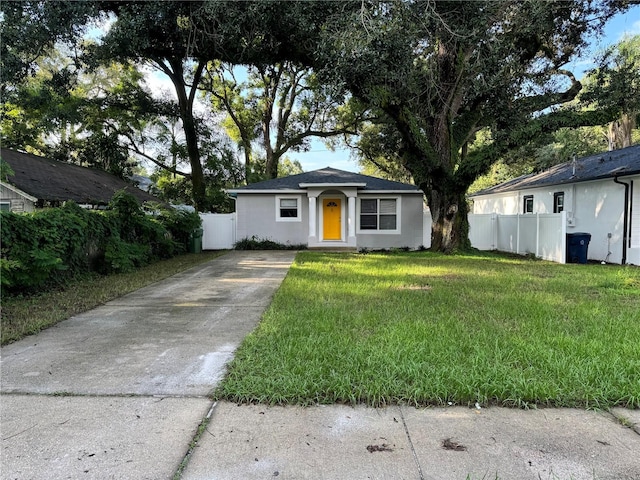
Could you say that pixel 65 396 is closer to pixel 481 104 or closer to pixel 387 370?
pixel 387 370

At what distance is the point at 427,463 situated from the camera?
2078mm

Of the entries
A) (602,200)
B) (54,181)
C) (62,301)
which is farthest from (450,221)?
(54,181)

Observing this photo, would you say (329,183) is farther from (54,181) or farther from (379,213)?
(54,181)

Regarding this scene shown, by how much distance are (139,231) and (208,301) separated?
227 inches

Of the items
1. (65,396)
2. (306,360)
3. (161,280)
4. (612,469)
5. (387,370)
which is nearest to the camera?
(612,469)

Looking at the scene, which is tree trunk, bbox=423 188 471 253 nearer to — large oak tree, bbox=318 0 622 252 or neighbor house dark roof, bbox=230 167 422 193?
large oak tree, bbox=318 0 622 252

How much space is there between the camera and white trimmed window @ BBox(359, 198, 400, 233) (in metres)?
15.4

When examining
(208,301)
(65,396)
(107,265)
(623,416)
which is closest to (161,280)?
(107,265)

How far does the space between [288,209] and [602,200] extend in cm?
1091

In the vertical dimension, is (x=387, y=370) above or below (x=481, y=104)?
below

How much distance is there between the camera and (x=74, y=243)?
7.46 metres

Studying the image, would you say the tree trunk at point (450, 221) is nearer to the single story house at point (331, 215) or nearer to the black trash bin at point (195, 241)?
the single story house at point (331, 215)

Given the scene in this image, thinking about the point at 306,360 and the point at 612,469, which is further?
the point at 306,360

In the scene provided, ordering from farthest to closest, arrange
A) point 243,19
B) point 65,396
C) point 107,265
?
point 243,19
point 107,265
point 65,396
